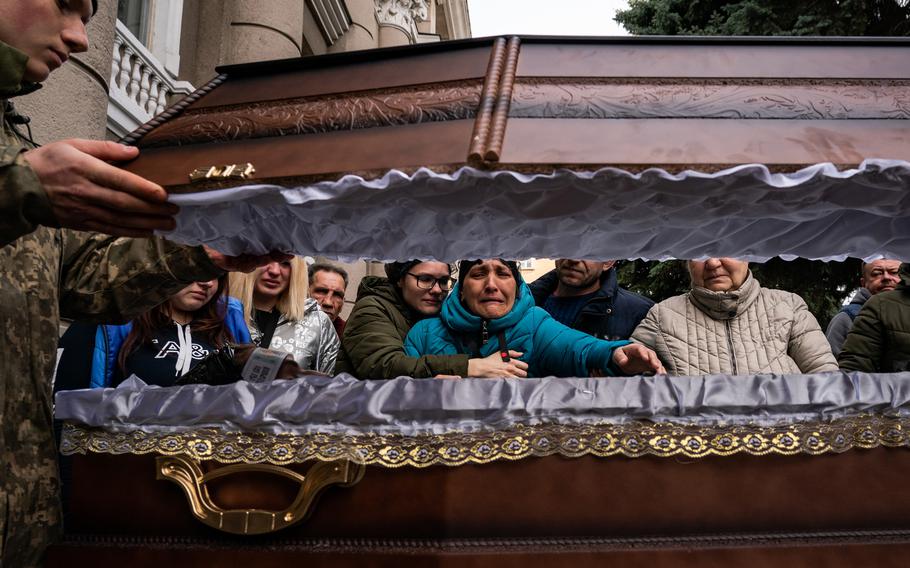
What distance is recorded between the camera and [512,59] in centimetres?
127

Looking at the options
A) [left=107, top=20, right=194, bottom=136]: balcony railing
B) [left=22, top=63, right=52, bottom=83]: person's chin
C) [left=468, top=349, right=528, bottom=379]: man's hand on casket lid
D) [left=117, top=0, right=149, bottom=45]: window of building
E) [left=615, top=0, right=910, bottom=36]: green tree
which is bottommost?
[left=468, top=349, right=528, bottom=379]: man's hand on casket lid

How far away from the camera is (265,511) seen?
133cm

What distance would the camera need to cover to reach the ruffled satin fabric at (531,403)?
131cm

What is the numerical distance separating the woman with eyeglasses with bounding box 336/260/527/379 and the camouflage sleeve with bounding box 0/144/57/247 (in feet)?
3.49

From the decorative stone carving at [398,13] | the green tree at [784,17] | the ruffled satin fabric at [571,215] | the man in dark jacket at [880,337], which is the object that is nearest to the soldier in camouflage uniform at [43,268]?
the ruffled satin fabric at [571,215]

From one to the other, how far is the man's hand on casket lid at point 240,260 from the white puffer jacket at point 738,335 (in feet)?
4.97

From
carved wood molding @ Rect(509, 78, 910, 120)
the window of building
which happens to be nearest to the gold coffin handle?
carved wood molding @ Rect(509, 78, 910, 120)

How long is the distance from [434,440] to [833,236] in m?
1.00

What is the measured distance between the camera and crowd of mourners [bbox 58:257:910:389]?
2.16 meters

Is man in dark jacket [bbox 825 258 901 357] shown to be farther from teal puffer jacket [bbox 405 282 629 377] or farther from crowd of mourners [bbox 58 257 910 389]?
teal puffer jacket [bbox 405 282 629 377]

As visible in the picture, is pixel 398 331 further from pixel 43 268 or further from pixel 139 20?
pixel 139 20

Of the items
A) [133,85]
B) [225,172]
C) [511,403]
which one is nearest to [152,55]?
[133,85]

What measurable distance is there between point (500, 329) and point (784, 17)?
866 centimetres

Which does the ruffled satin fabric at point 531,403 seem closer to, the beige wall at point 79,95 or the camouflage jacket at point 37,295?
the camouflage jacket at point 37,295
